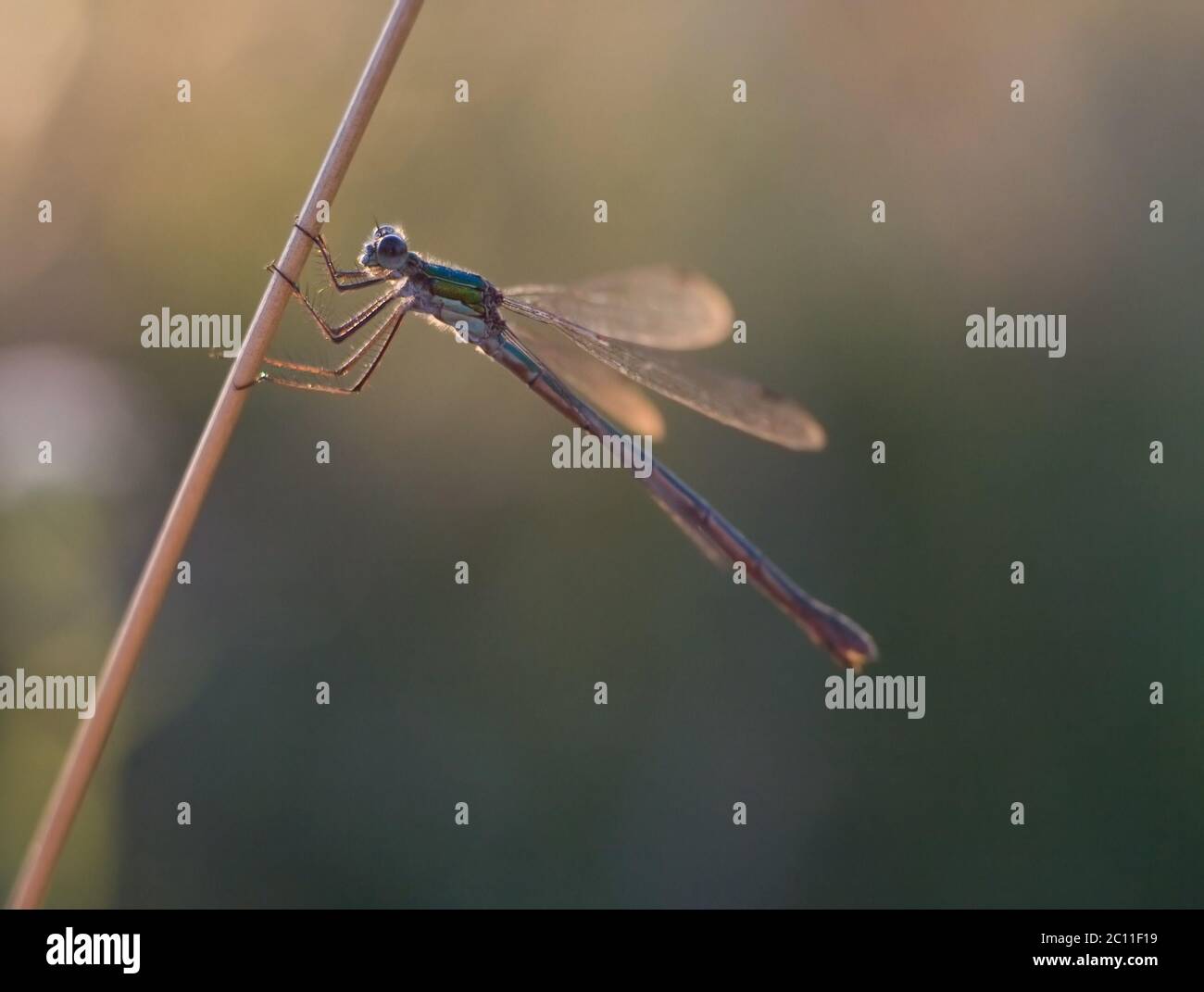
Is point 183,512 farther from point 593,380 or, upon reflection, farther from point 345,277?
point 593,380

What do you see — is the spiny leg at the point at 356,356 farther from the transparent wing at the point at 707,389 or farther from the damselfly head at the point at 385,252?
the transparent wing at the point at 707,389

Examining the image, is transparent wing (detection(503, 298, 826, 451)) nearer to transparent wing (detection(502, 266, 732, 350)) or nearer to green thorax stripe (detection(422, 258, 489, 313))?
transparent wing (detection(502, 266, 732, 350))

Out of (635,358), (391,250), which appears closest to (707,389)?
(635,358)

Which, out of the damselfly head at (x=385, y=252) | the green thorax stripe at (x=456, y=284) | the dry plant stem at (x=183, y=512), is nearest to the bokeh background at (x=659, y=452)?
the green thorax stripe at (x=456, y=284)

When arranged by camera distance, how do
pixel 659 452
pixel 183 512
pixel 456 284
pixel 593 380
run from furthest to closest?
pixel 659 452 < pixel 593 380 < pixel 456 284 < pixel 183 512

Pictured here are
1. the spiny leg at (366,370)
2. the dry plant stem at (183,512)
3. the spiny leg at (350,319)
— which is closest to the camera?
the dry plant stem at (183,512)
